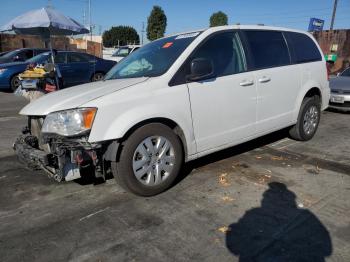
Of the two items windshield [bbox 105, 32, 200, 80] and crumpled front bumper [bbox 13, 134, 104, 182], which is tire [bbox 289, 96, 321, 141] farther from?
crumpled front bumper [bbox 13, 134, 104, 182]

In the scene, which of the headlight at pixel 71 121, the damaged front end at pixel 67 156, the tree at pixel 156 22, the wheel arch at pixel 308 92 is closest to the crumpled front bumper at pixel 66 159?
the damaged front end at pixel 67 156

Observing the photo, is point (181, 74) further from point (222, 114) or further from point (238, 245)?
point (238, 245)

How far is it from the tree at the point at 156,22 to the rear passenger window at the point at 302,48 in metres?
53.4

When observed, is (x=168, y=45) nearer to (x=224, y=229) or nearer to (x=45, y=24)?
(x=224, y=229)

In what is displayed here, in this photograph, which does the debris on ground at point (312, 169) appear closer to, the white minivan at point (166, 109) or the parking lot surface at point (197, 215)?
the parking lot surface at point (197, 215)

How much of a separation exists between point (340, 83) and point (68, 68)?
907 cm

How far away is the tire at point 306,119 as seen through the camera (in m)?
5.59

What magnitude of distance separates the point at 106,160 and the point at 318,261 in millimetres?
2099

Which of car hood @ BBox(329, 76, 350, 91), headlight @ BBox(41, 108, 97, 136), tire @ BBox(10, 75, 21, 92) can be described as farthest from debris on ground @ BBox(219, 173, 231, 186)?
tire @ BBox(10, 75, 21, 92)

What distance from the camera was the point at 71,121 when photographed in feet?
10.9

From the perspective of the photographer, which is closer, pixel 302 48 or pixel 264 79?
pixel 264 79

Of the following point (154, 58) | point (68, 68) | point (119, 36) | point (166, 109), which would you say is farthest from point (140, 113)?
point (119, 36)

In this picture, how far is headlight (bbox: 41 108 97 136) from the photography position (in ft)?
10.7

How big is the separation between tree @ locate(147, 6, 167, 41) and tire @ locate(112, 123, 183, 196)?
183ft
